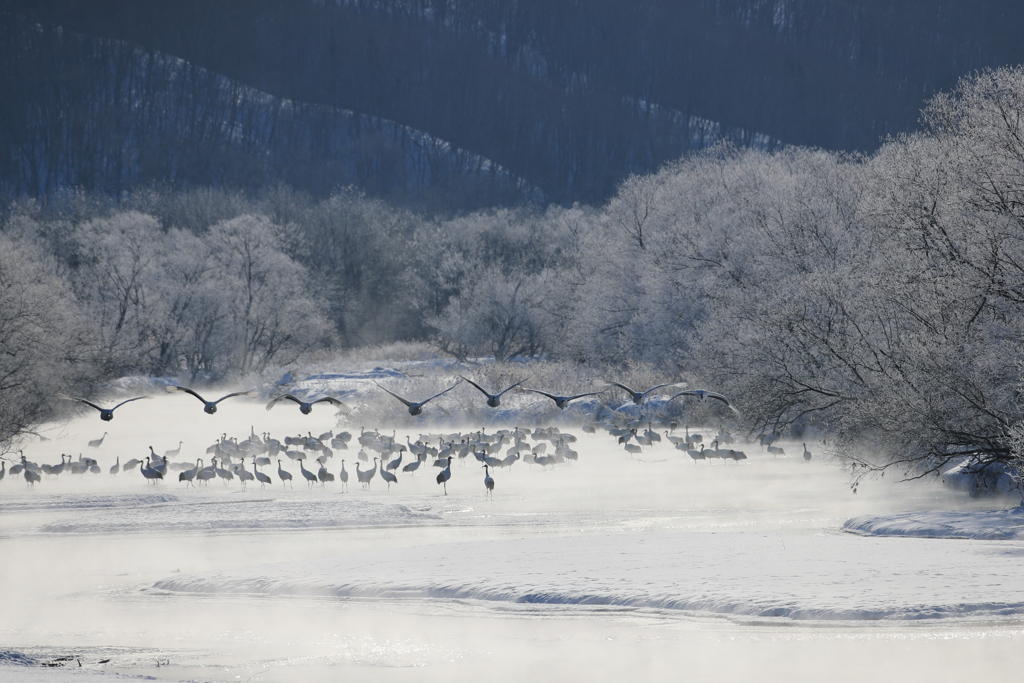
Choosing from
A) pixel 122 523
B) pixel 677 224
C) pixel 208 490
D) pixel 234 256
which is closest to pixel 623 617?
pixel 122 523

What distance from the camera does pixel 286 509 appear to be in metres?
17.3

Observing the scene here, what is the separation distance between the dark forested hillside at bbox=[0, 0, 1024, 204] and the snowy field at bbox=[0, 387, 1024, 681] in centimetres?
7938

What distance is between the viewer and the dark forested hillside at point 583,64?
340 feet

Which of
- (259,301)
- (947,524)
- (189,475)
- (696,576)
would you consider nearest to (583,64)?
(259,301)

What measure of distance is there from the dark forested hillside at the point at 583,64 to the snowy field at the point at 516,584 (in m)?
79.4

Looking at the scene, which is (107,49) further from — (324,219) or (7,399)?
(7,399)

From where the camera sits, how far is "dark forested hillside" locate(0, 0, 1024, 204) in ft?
340

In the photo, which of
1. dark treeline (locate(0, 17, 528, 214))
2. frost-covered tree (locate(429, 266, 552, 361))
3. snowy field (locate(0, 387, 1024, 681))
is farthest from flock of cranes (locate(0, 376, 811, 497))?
dark treeline (locate(0, 17, 528, 214))

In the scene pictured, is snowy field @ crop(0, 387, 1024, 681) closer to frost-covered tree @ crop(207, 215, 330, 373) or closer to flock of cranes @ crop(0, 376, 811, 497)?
flock of cranes @ crop(0, 376, 811, 497)

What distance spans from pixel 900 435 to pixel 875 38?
115 meters

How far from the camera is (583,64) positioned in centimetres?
12044

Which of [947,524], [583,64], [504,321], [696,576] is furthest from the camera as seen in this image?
[583,64]

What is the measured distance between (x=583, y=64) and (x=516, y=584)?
4531 inches

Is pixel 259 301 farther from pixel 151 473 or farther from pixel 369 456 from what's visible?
pixel 151 473
